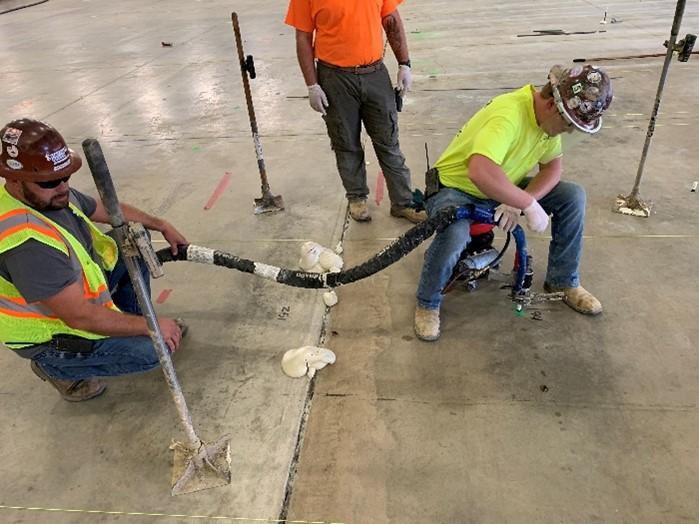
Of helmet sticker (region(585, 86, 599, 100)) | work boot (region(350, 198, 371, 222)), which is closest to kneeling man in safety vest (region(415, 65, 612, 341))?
helmet sticker (region(585, 86, 599, 100))

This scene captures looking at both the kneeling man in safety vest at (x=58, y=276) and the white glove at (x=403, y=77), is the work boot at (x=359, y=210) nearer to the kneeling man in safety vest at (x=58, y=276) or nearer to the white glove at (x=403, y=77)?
the white glove at (x=403, y=77)

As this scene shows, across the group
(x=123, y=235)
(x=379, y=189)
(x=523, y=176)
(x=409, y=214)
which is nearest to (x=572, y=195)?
(x=523, y=176)

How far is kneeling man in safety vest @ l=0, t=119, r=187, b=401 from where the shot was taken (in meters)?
1.60

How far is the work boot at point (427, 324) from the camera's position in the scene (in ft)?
7.81

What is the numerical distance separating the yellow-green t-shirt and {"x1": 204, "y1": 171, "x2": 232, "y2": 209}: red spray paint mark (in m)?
1.89

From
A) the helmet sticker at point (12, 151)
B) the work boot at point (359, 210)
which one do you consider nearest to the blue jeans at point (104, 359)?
the helmet sticker at point (12, 151)

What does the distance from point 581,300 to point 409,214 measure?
47.5 inches

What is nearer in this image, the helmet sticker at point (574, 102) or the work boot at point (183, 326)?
the helmet sticker at point (574, 102)

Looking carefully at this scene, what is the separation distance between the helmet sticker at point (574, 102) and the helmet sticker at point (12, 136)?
1874 millimetres

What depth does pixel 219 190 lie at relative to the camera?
12.7 ft

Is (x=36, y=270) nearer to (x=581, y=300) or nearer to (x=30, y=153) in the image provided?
(x=30, y=153)

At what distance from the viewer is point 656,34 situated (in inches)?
289

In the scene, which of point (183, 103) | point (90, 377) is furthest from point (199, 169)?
point (90, 377)

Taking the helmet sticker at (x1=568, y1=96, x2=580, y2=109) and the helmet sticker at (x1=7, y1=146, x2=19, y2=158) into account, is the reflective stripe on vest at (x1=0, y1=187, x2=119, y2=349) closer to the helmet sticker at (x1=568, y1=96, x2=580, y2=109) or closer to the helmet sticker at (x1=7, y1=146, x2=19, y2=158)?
the helmet sticker at (x1=7, y1=146, x2=19, y2=158)
